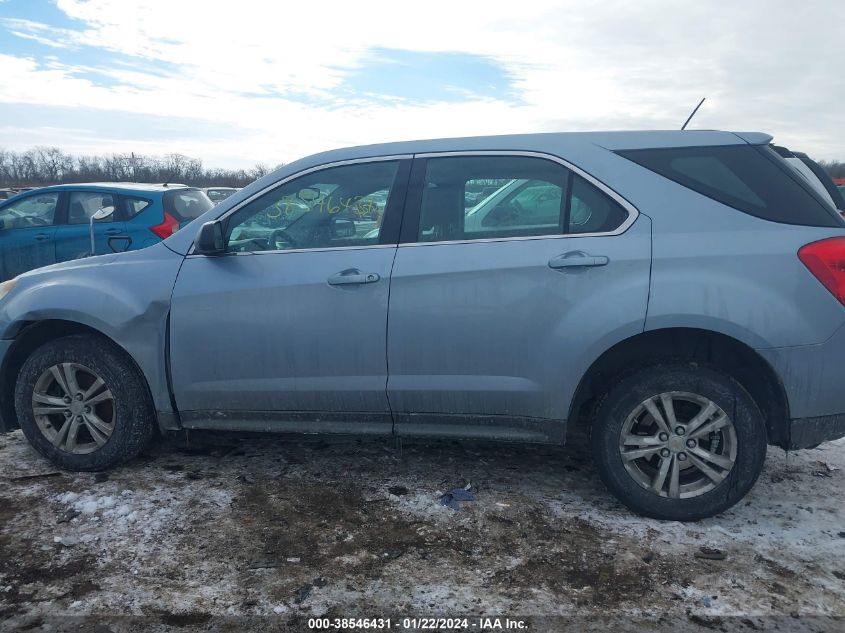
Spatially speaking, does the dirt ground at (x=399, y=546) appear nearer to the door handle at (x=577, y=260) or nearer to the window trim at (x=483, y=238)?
the door handle at (x=577, y=260)

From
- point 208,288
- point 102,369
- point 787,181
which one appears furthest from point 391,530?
point 787,181

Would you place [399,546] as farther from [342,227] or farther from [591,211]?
[591,211]

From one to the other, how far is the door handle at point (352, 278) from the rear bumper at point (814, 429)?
2.07 metres

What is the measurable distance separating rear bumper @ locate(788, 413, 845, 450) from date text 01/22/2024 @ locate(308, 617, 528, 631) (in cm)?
158

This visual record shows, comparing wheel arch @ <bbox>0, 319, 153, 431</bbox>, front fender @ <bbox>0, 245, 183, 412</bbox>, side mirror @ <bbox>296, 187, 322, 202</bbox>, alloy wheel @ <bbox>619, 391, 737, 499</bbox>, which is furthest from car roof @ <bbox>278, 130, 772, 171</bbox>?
wheel arch @ <bbox>0, 319, 153, 431</bbox>

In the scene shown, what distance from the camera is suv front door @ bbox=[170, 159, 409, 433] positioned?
3.46 meters

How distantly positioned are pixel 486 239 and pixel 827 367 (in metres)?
1.64

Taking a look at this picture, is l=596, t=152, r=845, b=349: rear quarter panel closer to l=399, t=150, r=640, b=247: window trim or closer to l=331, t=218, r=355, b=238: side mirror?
l=399, t=150, r=640, b=247: window trim

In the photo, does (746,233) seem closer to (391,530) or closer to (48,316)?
(391,530)

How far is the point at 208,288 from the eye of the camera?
363 centimetres

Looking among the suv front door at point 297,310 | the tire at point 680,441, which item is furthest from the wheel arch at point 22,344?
the tire at point 680,441

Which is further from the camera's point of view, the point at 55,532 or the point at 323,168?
the point at 323,168

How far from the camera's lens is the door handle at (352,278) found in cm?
343

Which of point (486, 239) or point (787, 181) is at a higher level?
point (787, 181)
